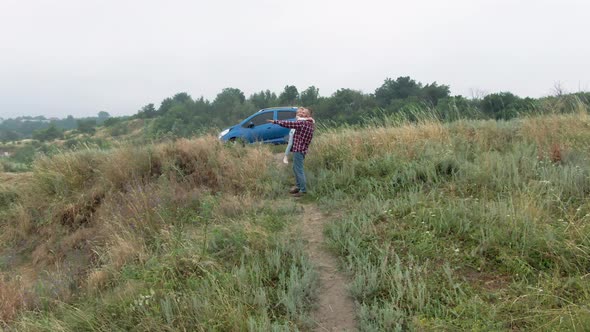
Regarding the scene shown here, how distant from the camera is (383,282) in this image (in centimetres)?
308

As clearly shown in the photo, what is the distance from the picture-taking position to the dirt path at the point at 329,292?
2.90 m

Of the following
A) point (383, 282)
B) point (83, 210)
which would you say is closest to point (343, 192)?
point (383, 282)

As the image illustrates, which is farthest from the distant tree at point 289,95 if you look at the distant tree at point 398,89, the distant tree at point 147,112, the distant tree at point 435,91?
the distant tree at point 147,112

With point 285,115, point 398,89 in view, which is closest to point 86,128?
point 398,89

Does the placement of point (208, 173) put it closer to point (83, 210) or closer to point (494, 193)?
point (83, 210)

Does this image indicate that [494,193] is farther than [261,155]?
No

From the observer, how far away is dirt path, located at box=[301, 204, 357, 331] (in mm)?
2896

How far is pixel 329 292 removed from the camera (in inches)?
129

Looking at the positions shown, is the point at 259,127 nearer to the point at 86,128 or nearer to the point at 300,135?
the point at 300,135

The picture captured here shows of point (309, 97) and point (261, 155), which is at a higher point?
point (309, 97)

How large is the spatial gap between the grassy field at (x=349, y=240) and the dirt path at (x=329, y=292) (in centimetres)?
11

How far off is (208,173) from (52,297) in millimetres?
3676

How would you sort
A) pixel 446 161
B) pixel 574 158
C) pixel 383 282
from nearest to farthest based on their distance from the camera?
pixel 383 282, pixel 574 158, pixel 446 161

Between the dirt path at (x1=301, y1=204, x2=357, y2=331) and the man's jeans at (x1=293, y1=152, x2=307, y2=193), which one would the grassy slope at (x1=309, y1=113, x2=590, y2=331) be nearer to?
the dirt path at (x1=301, y1=204, x2=357, y2=331)
